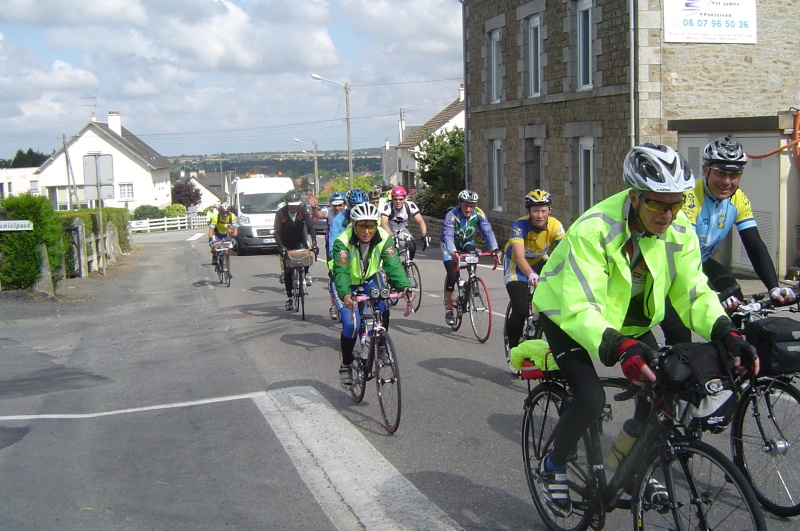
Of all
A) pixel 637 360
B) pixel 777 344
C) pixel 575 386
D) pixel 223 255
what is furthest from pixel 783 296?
pixel 223 255

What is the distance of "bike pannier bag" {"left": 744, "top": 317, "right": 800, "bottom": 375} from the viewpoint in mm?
4039

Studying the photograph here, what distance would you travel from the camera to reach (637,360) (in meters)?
3.45

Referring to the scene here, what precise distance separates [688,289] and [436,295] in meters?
11.7

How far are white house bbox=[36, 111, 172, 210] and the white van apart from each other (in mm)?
48039

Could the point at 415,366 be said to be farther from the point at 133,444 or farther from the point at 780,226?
the point at 780,226

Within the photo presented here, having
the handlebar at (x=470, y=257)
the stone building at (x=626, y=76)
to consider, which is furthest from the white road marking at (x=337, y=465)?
the stone building at (x=626, y=76)

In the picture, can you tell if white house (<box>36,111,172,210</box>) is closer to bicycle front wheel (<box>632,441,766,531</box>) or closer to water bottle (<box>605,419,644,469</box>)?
water bottle (<box>605,419,644,469</box>)

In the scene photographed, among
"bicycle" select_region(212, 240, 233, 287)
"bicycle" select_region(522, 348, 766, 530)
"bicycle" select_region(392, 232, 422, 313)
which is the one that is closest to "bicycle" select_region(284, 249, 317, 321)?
"bicycle" select_region(392, 232, 422, 313)

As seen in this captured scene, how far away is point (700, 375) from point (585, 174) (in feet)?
63.5

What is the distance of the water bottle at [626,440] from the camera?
12.9 feet

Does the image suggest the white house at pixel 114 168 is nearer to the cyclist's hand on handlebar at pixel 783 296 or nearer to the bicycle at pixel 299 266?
the bicycle at pixel 299 266

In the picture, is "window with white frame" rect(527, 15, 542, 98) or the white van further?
the white van

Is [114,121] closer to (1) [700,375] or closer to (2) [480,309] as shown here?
(2) [480,309]

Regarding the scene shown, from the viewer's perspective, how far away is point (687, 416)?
12.0ft
